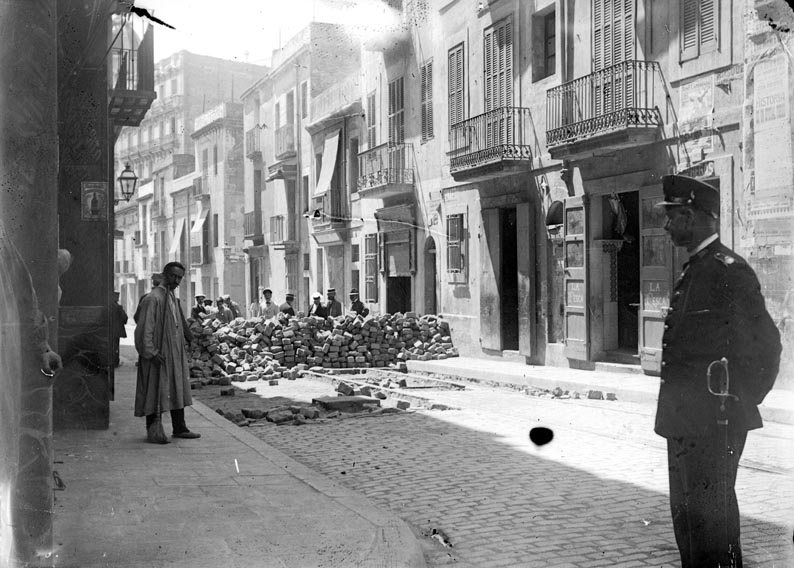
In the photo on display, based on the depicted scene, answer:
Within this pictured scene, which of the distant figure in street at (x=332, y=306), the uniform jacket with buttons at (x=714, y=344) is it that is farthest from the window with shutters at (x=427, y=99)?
the uniform jacket with buttons at (x=714, y=344)

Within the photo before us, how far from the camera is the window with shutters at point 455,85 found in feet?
66.6

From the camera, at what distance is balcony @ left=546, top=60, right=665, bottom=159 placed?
445 inches

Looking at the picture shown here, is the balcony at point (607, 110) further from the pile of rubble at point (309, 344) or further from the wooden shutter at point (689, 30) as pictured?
A: the pile of rubble at point (309, 344)

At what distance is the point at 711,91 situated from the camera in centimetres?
981

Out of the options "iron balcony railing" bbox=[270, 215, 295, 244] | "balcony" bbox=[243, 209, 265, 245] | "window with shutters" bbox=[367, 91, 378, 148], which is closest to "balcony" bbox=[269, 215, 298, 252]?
"iron balcony railing" bbox=[270, 215, 295, 244]

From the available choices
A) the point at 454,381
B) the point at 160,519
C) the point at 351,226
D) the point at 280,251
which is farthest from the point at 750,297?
the point at 280,251

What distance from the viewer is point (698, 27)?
1020 cm

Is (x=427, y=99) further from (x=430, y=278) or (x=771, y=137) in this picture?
(x=771, y=137)

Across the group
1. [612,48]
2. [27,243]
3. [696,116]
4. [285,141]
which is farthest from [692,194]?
[285,141]

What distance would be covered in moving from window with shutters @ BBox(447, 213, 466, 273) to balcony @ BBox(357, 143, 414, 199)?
104 inches

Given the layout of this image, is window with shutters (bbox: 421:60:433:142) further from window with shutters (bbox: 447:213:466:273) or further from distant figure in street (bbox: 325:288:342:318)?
distant figure in street (bbox: 325:288:342:318)

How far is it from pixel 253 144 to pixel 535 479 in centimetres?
3201

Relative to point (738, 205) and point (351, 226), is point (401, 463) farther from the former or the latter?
point (351, 226)

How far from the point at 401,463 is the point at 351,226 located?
20038 millimetres
